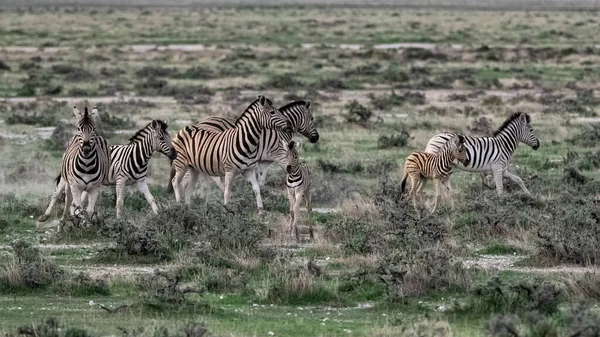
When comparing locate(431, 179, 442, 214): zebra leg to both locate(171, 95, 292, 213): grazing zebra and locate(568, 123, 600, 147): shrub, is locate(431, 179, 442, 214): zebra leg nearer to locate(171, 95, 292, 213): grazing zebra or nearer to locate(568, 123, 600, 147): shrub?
locate(171, 95, 292, 213): grazing zebra

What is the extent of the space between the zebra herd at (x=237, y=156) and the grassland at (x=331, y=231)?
40cm

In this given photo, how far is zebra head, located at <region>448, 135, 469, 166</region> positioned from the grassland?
2.03 ft

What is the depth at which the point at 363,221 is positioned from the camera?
15258 mm

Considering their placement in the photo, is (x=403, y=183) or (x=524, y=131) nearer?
(x=403, y=183)

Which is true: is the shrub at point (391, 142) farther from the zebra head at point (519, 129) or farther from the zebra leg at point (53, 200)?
the zebra leg at point (53, 200)

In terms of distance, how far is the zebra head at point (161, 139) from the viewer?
15875 mm

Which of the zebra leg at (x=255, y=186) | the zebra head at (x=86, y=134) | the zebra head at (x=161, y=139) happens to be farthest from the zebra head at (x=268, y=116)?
the zebra head at (x=86, y=134)

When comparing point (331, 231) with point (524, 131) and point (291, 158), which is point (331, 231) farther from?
point (524, 131)

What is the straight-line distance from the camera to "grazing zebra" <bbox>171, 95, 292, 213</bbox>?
16778 millimetres

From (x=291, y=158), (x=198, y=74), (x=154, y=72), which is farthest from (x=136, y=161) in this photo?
(x=154, y=72)

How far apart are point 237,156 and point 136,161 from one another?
1.67 m

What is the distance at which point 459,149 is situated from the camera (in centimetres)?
1702

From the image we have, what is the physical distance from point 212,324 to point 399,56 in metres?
44.8

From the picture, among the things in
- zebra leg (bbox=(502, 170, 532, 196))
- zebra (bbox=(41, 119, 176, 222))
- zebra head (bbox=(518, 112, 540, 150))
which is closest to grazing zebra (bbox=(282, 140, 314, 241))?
zebra (bbox=(41, 119, 176, 222))
